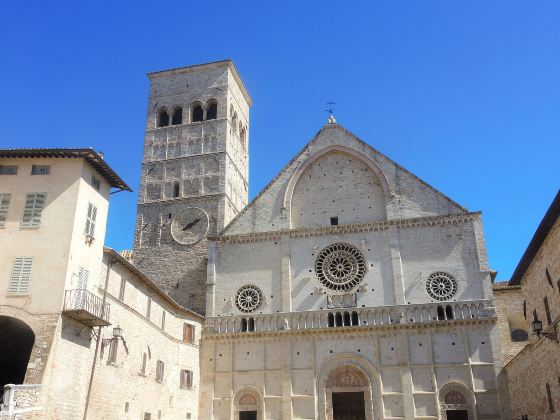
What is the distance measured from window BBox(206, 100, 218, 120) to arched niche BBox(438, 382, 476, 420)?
76.4 ft

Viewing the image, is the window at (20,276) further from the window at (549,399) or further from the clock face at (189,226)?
the window at (549,399)

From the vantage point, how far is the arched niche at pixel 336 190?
1262 inches

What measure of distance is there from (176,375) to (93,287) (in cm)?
941

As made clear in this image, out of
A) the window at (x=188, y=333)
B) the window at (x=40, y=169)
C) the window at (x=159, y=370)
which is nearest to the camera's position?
the window at (x=40, y=169)

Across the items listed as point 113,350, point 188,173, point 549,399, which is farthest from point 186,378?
point 549,399

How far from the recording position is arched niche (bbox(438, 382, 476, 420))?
27.0 metres

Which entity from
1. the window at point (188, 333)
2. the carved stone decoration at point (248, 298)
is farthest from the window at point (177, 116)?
the window at point (188, 333)

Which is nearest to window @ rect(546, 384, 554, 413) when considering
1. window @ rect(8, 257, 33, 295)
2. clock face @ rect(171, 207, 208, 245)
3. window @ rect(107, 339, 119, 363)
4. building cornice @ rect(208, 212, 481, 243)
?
building cornice @ rect(208, 212, 481, 243)

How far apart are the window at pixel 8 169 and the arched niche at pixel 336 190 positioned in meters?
16.0

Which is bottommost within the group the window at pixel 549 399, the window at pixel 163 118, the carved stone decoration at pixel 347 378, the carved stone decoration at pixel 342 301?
the window at pixel 549 399

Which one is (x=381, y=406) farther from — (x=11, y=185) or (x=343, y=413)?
(x=11, y=185)

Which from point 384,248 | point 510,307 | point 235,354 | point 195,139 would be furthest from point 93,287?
point 510,307

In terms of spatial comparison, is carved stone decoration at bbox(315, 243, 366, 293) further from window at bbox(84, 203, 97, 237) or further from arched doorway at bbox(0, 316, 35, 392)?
arched doorway at bbox(0, 316, 35, 392)

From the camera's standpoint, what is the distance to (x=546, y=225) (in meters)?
18.5
